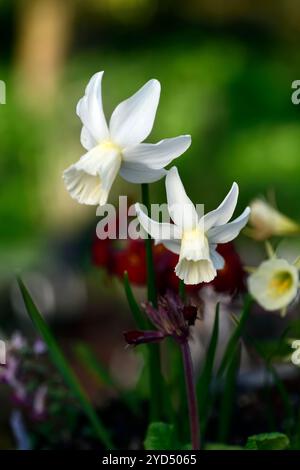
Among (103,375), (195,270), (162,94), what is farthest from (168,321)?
(162,94)

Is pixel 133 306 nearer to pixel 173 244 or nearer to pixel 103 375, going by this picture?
pixel 173 244

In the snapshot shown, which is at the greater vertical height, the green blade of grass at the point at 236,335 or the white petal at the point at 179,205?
the white petal at the point at 179,205

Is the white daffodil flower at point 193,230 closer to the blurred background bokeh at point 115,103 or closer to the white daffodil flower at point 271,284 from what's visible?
the white daffodil flower at point 271,284

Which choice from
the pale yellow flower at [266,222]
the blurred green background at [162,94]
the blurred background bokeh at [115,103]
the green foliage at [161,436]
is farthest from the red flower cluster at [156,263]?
the blurred green background at [162,94]

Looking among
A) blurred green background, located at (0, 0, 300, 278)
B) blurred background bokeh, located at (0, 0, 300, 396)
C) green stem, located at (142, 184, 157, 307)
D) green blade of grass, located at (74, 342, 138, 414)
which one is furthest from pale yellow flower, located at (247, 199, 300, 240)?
blurred green background, located at (0, 0, 300, 278)

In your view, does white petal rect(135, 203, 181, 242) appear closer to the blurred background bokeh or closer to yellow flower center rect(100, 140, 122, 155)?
yellow flower center rect(100, 140, 122, 155)

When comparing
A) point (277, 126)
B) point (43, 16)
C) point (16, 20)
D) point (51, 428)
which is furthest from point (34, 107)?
point (51, 428)
